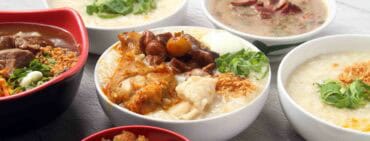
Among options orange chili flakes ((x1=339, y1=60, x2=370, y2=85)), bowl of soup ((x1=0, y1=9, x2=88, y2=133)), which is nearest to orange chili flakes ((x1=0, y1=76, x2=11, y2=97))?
bowl of soup ((x1=0, y1=9, x2=88, y2=133))

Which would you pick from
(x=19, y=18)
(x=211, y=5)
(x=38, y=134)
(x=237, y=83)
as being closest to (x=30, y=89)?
(x=38, y=134)

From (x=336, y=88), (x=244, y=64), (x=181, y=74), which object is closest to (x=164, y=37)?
(x=181, y=74)

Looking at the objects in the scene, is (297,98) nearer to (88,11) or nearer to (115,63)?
(115,63)

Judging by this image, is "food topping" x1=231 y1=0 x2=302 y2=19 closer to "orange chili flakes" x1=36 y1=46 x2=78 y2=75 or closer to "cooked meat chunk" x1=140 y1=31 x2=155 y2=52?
"cooked meat chunk" x1=140 y1=31 x2=155 y2=52

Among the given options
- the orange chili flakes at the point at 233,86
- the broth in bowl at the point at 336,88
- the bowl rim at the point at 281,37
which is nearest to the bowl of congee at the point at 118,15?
the bowl rim at the point at 281,37

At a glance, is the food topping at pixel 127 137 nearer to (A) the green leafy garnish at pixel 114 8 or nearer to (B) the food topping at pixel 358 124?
(B) the food topping at pixel 358 124

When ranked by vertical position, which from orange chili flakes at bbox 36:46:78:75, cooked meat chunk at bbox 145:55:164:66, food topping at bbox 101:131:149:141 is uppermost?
orange chili flakes at bbox 36:46:78:75
